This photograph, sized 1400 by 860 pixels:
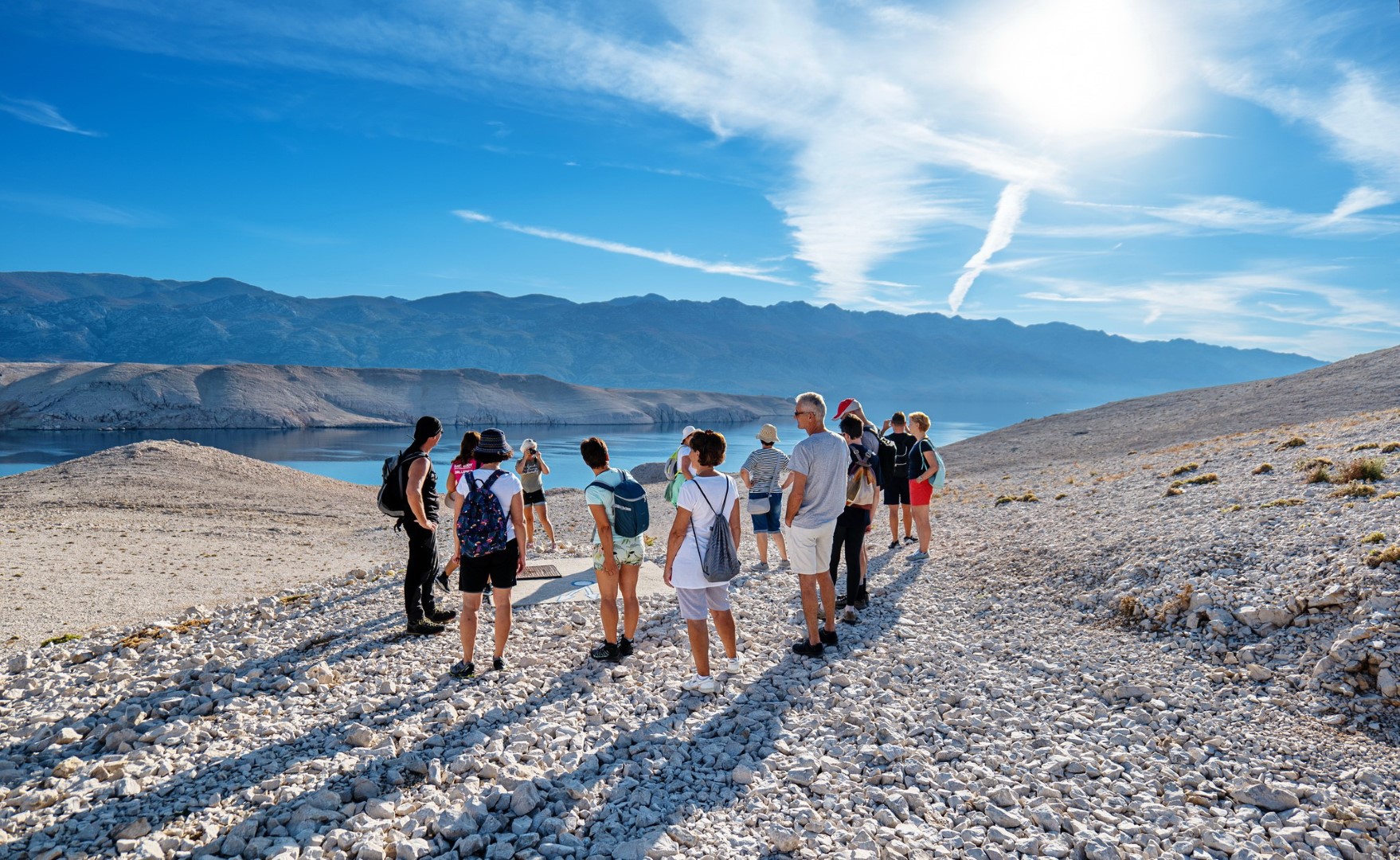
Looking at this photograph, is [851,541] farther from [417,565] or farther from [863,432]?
[417,565]

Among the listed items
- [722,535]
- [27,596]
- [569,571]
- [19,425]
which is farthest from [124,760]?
[19,425]

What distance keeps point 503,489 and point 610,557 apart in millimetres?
968

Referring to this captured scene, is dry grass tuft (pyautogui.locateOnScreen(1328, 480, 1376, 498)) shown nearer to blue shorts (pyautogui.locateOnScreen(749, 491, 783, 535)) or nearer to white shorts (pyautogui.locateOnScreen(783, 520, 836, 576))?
blue shorts (pyautogui.locateOnScreen(749, 491, 783, 535))

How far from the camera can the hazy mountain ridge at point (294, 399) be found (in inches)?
3693

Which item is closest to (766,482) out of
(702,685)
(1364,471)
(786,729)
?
(702,685)

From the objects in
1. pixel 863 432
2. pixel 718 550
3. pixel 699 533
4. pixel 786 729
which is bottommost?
pixel 786 729

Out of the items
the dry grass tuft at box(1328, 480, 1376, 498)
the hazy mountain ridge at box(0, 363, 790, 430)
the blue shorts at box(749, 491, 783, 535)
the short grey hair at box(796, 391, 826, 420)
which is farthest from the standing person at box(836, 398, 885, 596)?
the hazy mountain ridge at box(0, 363, 790, 430)

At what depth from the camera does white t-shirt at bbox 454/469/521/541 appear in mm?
5469

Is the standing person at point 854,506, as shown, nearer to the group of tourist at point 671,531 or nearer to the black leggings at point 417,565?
the group of tourist at point 671,531

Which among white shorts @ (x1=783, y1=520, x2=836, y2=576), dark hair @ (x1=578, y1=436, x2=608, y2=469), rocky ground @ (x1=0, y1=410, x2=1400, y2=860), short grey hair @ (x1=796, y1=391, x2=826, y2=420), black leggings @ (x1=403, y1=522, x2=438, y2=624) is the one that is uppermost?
short grey hair @ (x1=796, y1=391, x2=826, y2=420)

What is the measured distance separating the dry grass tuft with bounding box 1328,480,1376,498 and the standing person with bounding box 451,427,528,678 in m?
10.0

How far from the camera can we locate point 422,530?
21.4ft

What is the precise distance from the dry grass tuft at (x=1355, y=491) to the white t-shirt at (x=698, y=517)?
8.63 m

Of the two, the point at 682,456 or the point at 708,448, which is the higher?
the point at 708,448
